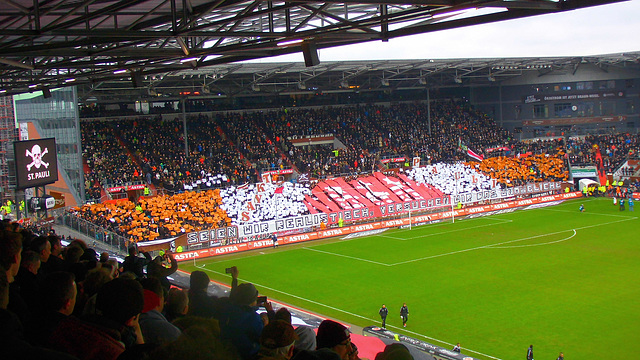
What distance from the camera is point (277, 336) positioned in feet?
13.7

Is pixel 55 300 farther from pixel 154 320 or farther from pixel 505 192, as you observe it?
pixel 505 192

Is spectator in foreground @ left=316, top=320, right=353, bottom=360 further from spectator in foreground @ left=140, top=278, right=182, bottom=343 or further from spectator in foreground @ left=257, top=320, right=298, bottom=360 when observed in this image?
spectator in foreground @ left=140, top=278, right=182, bottom=343

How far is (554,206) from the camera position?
5197cm

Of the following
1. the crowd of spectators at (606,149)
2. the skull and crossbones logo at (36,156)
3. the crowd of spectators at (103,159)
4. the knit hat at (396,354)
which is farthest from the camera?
the crowd of spectators at (606,149)

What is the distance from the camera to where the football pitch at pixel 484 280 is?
21.6m

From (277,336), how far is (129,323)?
96 centimetres

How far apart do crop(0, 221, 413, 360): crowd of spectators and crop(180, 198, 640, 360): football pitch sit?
15491 millimetres

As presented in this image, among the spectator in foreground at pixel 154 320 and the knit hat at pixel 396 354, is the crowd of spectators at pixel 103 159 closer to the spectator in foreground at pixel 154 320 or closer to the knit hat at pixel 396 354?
the spectator in foreground at pixel 154 320

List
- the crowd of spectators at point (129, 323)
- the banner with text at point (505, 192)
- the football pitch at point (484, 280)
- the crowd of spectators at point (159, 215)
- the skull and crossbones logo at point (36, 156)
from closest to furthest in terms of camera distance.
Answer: the crowd of spectators at point (129, 323) < the football pitch at point (484, 280) < the skull and crossbones logo at point (36, 156) < the crowd of spectators at point (159, 215) < the banner with text at point (505, 192)

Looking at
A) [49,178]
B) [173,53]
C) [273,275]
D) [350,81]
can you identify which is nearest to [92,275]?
[173,53]

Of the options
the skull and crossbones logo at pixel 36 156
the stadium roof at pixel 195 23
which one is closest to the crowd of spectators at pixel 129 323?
the stadium roof at pixel 195 23

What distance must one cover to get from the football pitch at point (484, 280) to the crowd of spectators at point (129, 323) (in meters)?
15.5

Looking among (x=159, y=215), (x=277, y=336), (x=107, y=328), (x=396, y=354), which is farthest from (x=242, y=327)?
(x=159, y=215)

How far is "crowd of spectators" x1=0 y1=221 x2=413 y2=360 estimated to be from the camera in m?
3.23
